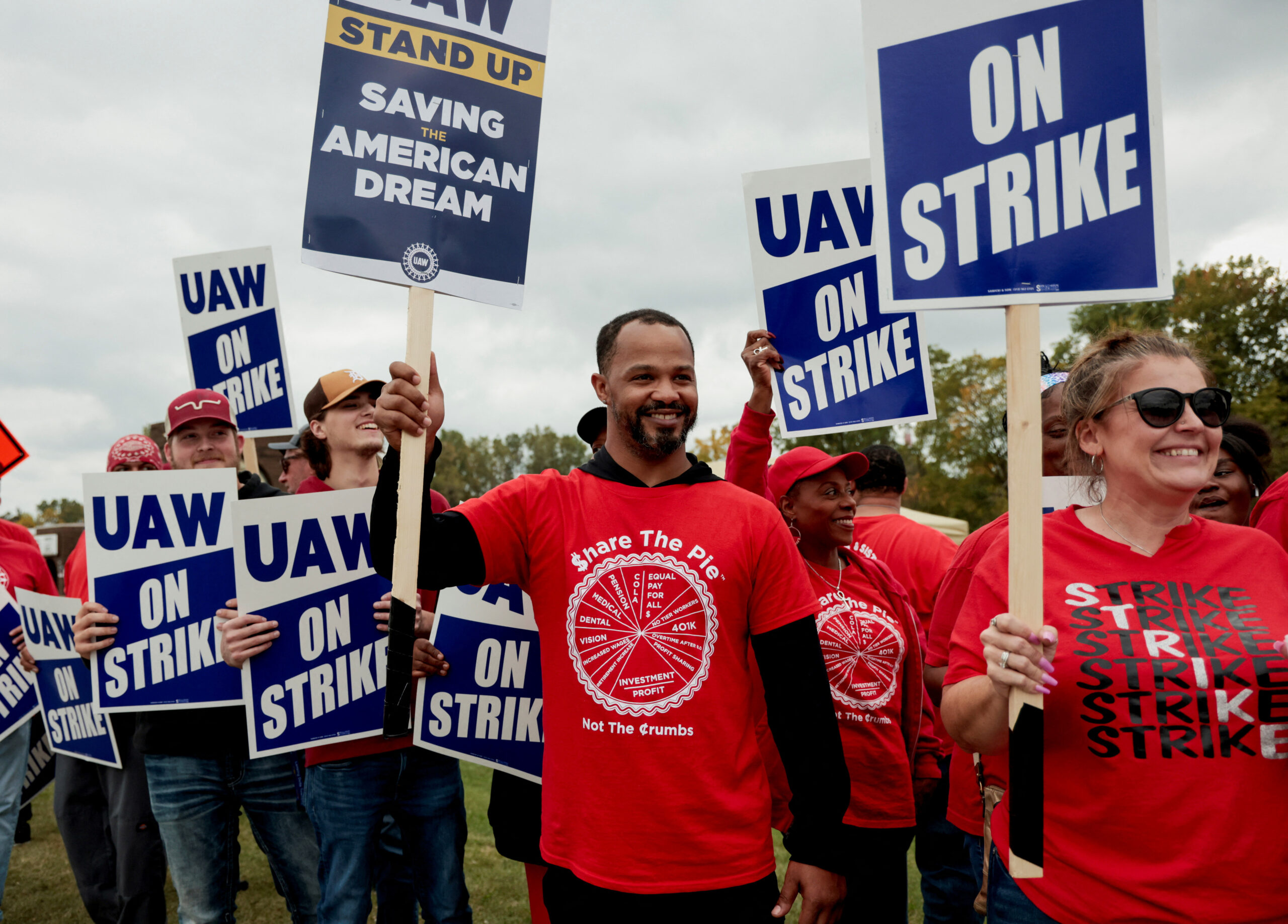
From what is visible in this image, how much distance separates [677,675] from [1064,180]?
152 cm

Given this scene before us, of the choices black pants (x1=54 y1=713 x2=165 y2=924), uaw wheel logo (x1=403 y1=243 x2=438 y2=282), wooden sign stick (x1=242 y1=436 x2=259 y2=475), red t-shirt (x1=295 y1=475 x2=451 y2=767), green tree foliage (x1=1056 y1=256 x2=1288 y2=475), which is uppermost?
green tree foliage (x1=1056 y1=256 x2=1288 y2=475)

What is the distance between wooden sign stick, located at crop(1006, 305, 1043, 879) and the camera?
1865 millimetres

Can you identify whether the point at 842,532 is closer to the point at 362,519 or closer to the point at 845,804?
the point at 845,804

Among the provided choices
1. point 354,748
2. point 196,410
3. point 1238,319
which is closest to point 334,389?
point 196,410

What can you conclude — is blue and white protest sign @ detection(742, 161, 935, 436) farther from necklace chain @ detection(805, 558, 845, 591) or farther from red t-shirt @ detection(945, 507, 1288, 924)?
red t-shirt @ detection(945, 507, 1288, 924)

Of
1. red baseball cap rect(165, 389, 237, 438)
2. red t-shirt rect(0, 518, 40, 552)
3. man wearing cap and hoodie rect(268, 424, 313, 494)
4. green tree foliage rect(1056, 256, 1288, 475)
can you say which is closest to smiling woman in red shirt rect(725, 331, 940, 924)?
red baseball cap rect(165, 389, 237, 438)

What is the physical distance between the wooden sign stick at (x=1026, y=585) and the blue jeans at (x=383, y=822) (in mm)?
2134

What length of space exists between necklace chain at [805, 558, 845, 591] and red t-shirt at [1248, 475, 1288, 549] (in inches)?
54.8

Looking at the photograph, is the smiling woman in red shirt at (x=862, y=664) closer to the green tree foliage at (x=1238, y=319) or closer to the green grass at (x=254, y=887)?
the green grass at (x=254, y=887)

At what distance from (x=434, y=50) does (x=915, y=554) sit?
308 centimetres

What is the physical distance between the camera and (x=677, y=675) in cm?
222

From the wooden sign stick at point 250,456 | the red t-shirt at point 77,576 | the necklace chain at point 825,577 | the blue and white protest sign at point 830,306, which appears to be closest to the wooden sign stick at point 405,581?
the necklace chain at point 825,577

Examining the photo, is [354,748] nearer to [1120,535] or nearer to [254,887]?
[1120,535]

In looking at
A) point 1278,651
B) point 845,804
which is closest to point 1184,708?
point 1278,651
